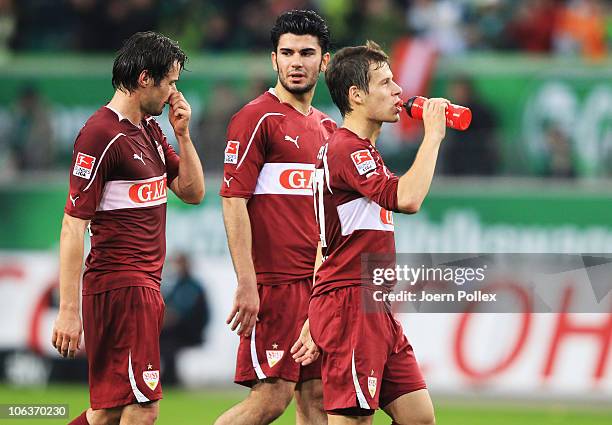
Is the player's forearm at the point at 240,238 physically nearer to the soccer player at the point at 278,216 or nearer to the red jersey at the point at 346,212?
the soccer player at the point at 278,216

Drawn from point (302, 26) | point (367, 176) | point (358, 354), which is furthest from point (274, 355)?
point (302, 26)

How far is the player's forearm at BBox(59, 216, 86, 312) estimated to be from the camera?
6.50 metres

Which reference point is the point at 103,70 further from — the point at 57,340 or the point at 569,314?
the point at 57,340

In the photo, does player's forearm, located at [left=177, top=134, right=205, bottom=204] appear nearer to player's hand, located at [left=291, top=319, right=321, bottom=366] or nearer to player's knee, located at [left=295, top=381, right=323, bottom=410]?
player's hand, located at [left=291, top=319, right=321, bottom=366]

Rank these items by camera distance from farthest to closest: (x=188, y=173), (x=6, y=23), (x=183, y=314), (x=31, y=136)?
(x=6, y=23) → (x=31, y=136) → (x=183, y=314) → (x=188, y=173)

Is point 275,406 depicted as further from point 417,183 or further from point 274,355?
point 417,183

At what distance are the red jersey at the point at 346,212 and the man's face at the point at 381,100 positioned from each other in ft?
0.51

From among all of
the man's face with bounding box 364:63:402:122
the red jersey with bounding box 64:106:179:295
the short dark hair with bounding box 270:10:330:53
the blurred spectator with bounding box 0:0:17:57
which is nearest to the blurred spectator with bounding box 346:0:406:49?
the blurred spectator with bounding box 0:0:17:57

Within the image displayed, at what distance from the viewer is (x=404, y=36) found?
15156mm

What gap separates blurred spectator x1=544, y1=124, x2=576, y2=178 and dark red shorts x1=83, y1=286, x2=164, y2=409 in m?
7.38

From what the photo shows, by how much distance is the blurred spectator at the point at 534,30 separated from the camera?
1547cm

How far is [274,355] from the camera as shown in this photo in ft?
23.8

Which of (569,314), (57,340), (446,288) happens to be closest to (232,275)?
(569,314)

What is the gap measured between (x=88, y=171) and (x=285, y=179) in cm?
128
